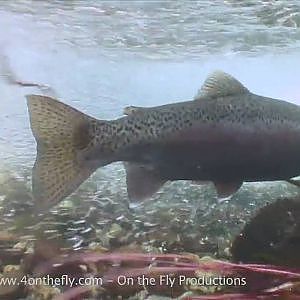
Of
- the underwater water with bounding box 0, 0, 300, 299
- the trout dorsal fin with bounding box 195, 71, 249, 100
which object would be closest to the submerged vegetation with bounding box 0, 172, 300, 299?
the underwater water with bounding box 0, 0, 300, 299

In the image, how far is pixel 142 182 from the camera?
111 centimetres

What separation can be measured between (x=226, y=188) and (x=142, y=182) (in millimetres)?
166

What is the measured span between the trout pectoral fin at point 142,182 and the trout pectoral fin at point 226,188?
0.11 meters

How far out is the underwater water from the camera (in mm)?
1102

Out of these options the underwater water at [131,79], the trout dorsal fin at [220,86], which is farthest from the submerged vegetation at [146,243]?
the trout dorsal fin at [220,86]

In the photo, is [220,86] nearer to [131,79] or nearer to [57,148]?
[131,79]

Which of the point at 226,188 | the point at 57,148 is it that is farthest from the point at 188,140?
the point at 57,148

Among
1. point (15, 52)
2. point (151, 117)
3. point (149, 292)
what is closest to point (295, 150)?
point (151, 117)

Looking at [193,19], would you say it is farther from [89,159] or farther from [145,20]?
[89,159]

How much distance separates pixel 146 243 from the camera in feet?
3.64

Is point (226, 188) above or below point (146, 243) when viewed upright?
above

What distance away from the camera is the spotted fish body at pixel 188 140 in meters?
1.07

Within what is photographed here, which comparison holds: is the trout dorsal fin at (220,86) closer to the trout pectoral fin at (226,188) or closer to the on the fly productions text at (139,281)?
the trout pectoral fin at (226,188)

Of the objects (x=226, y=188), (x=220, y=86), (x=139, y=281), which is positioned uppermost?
(x=220, y=86)
